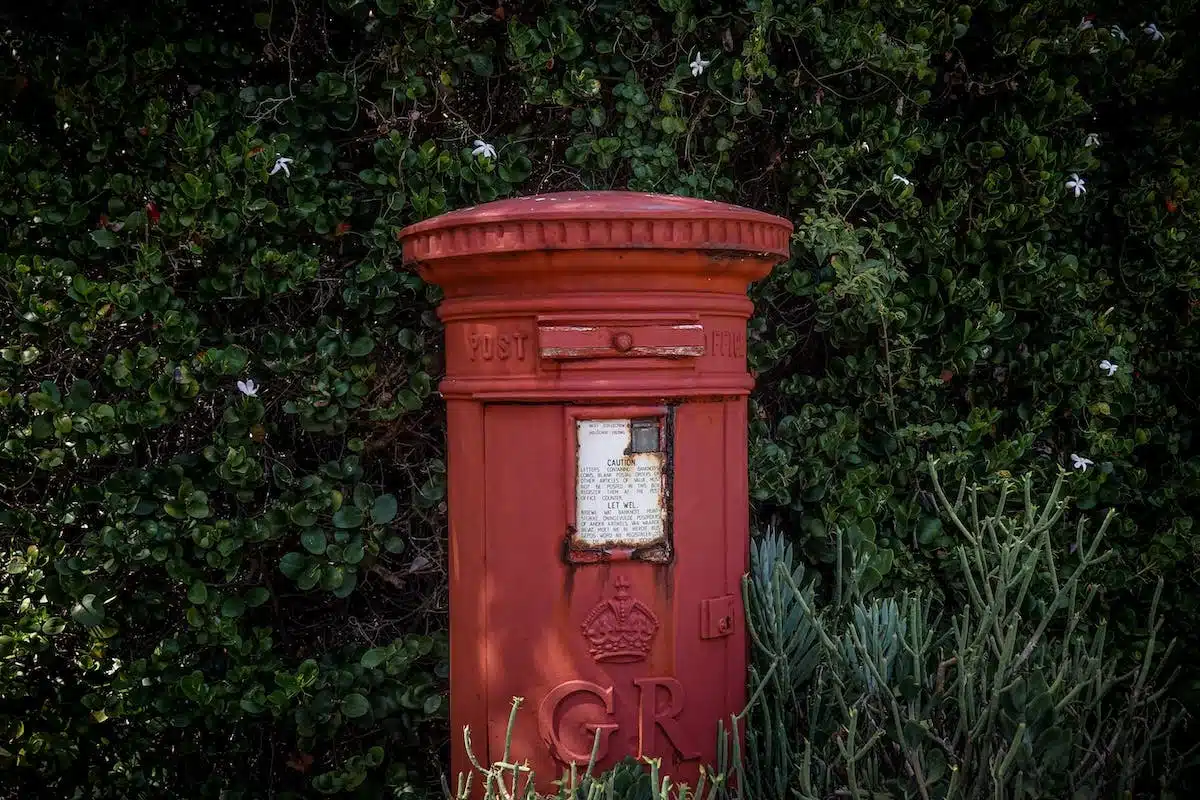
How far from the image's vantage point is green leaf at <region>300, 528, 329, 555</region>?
306cm

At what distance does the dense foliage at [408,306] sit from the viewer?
296 cm

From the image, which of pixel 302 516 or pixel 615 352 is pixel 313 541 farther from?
pixel 615 352

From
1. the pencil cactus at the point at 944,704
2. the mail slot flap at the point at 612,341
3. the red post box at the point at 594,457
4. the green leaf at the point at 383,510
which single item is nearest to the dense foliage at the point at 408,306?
the green leaf at the point at 383,510

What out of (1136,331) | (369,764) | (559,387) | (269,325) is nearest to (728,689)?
(559,387)

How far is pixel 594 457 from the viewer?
89.5 inches

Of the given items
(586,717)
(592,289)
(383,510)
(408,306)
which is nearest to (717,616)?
(586,717)

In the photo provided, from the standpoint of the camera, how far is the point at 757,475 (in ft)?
11.1

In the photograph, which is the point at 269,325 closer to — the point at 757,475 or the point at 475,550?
the point at 475,550

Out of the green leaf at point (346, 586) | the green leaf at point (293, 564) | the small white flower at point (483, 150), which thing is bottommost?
the green leaf at point (346, 586)

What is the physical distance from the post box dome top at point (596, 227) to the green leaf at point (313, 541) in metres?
1.10

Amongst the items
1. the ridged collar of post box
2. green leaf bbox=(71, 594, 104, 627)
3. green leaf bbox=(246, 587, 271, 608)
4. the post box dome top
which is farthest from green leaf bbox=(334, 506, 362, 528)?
the post box dome top

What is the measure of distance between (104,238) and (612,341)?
164 centimetres

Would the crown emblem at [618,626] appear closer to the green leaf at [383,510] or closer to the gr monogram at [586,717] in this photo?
the gr monogram at [586,717]

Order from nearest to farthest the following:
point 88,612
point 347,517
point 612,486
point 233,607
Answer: point 612,486, point 88,612, point 233,607, point 347,517
